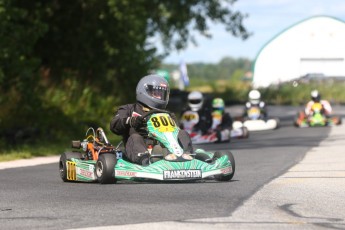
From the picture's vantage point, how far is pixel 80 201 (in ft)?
32.3

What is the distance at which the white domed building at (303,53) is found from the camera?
5266 centimetres

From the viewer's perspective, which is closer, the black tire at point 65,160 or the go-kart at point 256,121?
the black tire at point 65,160

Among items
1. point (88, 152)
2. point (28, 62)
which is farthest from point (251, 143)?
point (88, 152)

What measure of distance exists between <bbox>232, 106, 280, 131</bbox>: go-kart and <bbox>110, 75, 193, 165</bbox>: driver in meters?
17.2

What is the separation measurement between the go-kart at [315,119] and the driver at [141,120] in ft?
61.6

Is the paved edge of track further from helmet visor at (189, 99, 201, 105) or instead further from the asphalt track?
helmet visor at (189, 99, 201, 105)

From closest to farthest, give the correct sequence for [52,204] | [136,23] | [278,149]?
[52,204], [278,149], [136,23]

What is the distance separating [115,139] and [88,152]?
10.8 metres

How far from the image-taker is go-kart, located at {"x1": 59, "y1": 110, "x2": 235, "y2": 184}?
11.7 metres

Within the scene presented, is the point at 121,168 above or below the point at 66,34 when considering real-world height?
below

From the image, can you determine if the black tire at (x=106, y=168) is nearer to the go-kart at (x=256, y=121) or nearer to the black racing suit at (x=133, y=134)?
the black racing suit at (x=133, y=134)

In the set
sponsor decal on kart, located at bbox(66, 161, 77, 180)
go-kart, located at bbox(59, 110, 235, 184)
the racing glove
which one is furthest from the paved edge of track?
sponsor decal on kart, located at bbox(66, 161, 77, 180)

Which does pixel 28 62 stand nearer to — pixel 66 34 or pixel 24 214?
pixel 66 34

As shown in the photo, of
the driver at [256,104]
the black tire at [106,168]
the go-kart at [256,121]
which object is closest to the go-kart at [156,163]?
the black tire at [106,168]
